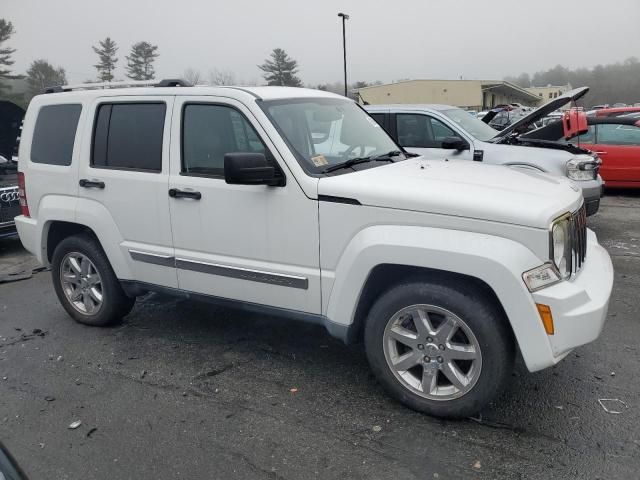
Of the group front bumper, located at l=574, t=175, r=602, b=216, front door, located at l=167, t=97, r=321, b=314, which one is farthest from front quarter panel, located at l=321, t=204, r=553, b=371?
front bumper, located at l=574, t=175, r=602, b=216

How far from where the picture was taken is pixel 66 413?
3361 millimetres

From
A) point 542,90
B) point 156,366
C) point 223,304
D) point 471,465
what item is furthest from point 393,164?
point 542,90

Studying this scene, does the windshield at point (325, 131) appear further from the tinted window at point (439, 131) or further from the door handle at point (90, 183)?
the tinted window at point (439, 131)

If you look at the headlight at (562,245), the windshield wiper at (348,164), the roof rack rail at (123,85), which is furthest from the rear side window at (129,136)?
the headlight at (562,245)

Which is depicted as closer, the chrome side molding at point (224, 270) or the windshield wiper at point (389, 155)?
the chrome side molding at point (224, 270)

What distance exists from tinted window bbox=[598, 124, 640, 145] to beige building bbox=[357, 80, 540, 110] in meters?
45.5

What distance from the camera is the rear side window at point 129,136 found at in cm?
402

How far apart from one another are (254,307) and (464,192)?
1627 mm

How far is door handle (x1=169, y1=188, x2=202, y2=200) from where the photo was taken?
3.75m

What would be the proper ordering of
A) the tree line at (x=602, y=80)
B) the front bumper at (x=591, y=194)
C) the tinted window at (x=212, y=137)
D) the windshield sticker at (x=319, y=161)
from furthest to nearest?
1. the tree line at (x=602, y=80)
2. the front bumper at (x=591, y=194)
3. the tinted window at (x=212, y=137)
4. the windshield sticker at (x=319, y=161)

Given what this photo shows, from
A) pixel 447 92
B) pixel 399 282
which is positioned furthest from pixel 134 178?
pixel 447 92

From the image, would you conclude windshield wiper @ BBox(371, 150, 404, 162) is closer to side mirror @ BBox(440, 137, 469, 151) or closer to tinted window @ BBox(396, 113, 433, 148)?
side mirror @ BBox(440, 137, 469, 151)

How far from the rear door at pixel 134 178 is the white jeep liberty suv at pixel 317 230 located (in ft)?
0.04

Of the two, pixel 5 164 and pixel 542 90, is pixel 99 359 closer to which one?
pixel 5 164
